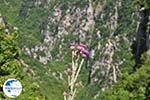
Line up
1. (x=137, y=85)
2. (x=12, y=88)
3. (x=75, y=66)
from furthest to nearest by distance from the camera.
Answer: (x=137, y=85)
(x=12, y=88)
(x=75, y=66)

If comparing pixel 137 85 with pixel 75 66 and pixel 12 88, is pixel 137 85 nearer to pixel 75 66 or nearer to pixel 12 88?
pixel 12 88

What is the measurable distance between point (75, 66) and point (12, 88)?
200 cm

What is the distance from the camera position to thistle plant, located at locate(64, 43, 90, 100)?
41.2 feet

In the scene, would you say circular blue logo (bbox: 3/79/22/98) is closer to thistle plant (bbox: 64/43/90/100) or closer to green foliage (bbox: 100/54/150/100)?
thistle plant (bbox: 64/43/90/100)

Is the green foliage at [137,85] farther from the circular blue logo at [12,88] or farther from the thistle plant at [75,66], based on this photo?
the thistle plant at [75,66]

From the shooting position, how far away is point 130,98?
53.8 m

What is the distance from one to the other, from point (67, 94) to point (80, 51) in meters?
1.08

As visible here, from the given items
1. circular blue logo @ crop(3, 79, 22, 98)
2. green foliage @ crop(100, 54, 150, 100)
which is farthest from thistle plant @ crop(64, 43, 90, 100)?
green foliage @ crop(100, 54, 150, 100)

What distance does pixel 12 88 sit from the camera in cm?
1373

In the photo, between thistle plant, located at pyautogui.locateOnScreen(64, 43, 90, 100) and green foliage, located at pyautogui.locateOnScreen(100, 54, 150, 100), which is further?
green foliage, located at pyautogui.locateOnScreen(100, 54, 150, 100)

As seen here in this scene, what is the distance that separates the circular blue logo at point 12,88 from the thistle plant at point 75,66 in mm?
1502

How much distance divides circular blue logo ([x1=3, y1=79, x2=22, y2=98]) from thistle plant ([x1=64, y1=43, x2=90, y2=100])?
150 centimetres

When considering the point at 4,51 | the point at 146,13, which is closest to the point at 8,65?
the point at 4,51

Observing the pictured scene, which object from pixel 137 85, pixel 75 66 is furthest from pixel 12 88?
pixel 137 85
